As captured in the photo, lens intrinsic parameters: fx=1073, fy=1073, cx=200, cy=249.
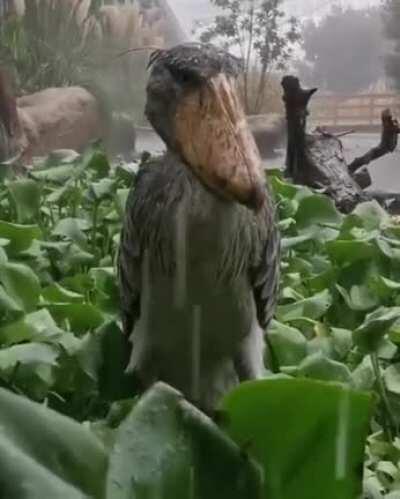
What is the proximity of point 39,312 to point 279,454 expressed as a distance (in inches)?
19.0

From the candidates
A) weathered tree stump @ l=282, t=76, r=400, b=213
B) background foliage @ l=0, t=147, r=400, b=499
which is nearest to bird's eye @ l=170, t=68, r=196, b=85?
background foliage @ l=0, t=147, r=400, b=499

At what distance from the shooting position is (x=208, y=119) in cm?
63

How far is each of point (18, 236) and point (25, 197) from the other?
9.6 inches

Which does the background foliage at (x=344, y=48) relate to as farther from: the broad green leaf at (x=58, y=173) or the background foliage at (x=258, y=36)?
the broad green leaf at (x=58, y=173)

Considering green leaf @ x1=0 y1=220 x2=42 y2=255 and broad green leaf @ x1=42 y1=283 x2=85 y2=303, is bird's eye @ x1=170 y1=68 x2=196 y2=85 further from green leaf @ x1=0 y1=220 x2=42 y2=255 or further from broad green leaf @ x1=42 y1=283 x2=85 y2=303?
green leaf @ x1=0 y1=220 x2=42 y2=255

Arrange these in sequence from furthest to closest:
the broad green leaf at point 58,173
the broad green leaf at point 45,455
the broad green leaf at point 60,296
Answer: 1. the broad green leaf at point 58,173
2. the broad green leaf at point 60,296
3. the broad green leaf at point 45,455

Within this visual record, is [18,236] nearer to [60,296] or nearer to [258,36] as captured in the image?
[60,296]

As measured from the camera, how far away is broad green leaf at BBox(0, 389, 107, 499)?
452mm

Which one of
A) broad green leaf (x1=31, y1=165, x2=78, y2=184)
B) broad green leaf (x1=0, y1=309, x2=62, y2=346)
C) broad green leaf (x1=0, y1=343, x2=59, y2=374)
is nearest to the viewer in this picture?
broad green leaf (x1=0, y1=343, x2=59, y2=374)

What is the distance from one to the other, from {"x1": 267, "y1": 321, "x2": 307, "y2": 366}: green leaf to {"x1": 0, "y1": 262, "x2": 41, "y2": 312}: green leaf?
22cm

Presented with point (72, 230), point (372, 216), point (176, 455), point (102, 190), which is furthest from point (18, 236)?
point (176, 455)

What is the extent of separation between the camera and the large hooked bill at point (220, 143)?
599 millimetres

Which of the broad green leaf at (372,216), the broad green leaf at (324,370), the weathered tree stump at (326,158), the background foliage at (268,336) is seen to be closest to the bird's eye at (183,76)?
the background foliage at (268,336)

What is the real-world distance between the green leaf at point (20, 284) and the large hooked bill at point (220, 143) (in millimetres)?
387
